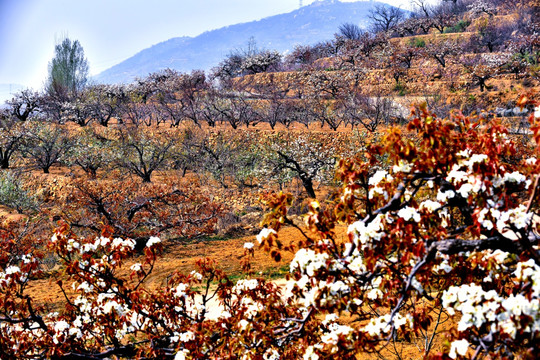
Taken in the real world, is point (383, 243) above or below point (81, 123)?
below

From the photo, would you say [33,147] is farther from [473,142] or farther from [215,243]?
[473,142]

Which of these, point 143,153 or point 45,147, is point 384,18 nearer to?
point 143,153

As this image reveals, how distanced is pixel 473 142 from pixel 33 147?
27.2 m

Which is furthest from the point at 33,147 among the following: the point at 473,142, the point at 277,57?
the point at 277,57

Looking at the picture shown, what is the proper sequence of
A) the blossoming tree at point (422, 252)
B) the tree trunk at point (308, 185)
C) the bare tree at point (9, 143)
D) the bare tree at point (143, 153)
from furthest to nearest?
the bare tree at point (9, 143) < the bare tree at point (143, 153) < the tree trunk at point (308, 185) < the blossoming tree at point (422, 252)

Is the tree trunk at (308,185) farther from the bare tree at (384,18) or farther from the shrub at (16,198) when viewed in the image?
the bare tree at (384,18)

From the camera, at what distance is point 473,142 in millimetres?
3383

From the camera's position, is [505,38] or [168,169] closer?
[168,169]

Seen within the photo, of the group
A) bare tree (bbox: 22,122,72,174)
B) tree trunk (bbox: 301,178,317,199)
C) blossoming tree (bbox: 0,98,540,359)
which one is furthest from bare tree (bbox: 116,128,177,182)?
blossoming tree (bbox: 0,98,540,359)

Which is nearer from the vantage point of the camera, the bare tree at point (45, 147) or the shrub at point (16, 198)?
the shrub at point (16, 198)

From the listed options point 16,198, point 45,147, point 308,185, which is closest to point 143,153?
point 45,147

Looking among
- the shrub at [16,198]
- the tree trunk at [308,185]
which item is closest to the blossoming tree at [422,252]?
Result: the tree trunk at [308,185]

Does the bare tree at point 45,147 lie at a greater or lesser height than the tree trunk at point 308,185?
greater

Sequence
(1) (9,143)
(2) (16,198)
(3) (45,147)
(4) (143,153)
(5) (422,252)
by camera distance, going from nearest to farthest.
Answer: (5) (422,252), (2) (16,198), (4) (143,153), (3) (45,147), (1) (9,143)
